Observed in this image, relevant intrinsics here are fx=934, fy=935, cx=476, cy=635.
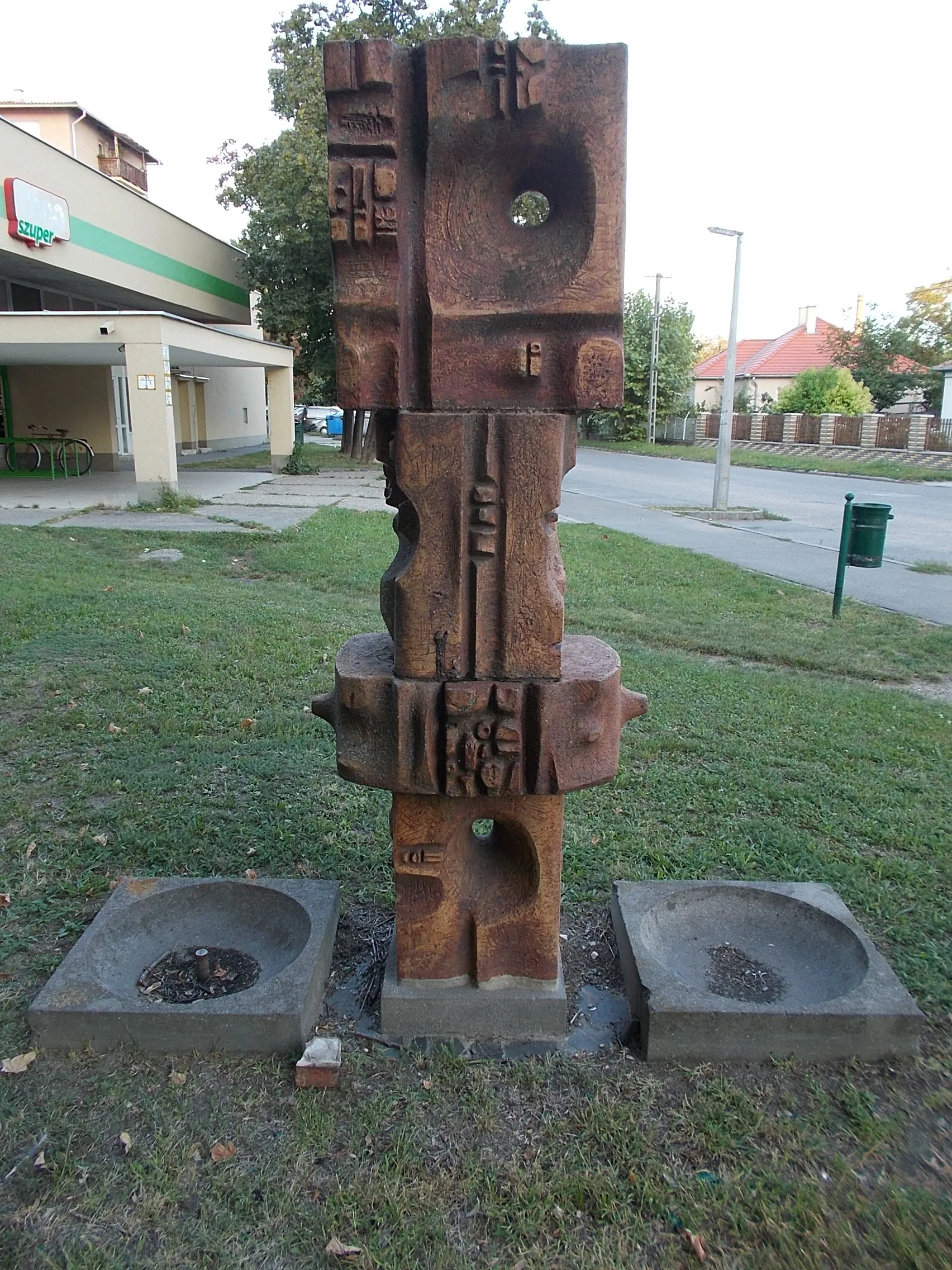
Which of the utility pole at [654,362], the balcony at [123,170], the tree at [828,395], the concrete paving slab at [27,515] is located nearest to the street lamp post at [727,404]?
the concrete paving slab at [27,515]

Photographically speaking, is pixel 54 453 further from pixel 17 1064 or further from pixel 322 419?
pixel 322 419

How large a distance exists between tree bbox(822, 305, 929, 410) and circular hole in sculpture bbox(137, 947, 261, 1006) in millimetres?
44451

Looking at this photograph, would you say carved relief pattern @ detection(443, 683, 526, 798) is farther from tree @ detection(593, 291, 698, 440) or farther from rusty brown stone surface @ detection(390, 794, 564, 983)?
tree @ detection(593, 291, 698, 440)

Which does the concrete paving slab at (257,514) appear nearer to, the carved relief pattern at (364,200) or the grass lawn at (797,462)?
the carved relief pattern at (364,200)

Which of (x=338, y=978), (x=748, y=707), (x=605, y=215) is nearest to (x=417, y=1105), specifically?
(x=338, y=978)

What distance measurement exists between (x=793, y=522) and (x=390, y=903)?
13456 millimetres

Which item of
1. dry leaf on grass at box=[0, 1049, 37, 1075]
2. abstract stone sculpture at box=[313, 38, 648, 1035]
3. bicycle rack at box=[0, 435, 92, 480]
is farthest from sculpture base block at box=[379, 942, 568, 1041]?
bicycle rack at box=[0, 435, 92, 480]

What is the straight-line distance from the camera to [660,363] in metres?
41.9

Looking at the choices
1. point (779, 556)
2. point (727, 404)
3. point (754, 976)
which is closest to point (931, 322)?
point (727, 404)

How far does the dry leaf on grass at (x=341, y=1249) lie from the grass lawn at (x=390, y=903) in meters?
0.02

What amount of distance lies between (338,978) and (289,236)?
21.7 m

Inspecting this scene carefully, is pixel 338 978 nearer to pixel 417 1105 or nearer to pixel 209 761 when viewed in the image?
pixel 417 1105

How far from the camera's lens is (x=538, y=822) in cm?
273

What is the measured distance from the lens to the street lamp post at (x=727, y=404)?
15.2 metres
